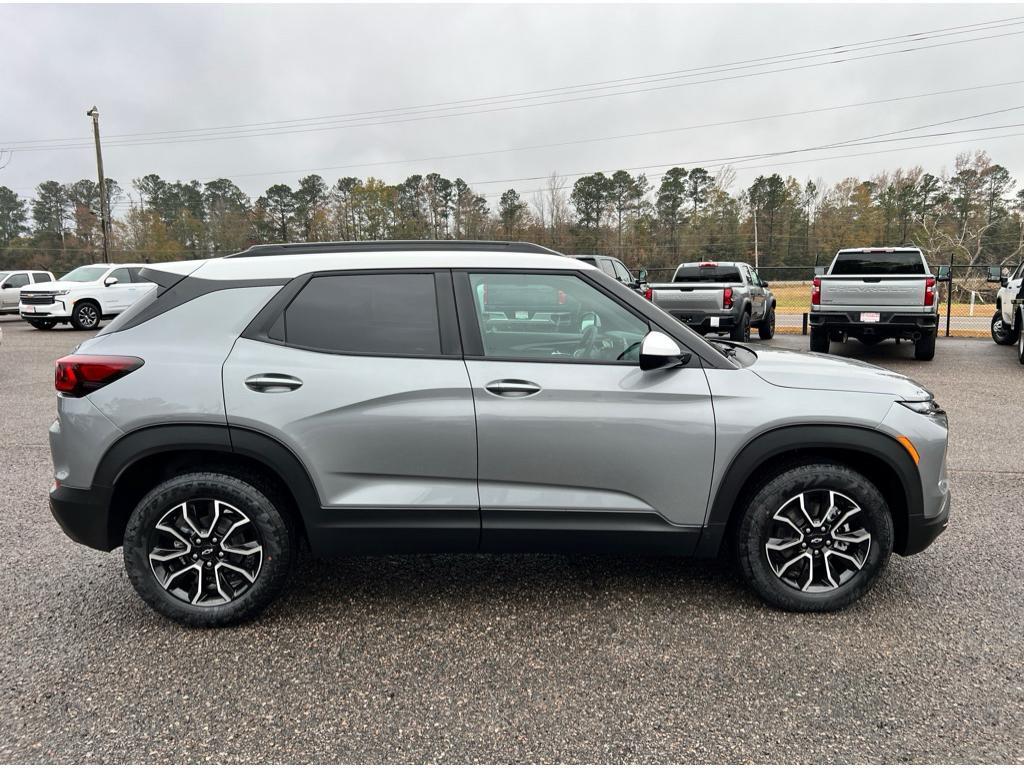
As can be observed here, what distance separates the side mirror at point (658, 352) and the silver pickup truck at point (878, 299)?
10128 millimetres

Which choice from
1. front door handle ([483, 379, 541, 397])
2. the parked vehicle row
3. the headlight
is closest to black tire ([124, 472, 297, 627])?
front door handle ([483, 379, 541, 397])

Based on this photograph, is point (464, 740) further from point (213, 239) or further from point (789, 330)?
point (213, 239)

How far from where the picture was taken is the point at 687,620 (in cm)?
316

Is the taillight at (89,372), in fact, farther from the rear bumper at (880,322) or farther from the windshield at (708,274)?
the windshield at (708,274)

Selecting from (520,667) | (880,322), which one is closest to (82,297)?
(880,322)


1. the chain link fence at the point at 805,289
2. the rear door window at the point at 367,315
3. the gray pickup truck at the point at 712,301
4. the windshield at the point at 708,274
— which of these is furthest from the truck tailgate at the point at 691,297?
the chain link fence at the point at 805,289

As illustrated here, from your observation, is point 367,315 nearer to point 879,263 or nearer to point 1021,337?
point 879,263

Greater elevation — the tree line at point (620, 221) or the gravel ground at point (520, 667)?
the tree line at point (620, 221)

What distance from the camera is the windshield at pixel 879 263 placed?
467 inches

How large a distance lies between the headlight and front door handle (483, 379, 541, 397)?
173 cm

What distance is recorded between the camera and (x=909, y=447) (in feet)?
10.0

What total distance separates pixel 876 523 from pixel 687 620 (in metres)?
0.99

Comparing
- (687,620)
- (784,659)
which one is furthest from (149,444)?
(784,659)

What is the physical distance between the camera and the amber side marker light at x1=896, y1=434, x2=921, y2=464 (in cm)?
304
